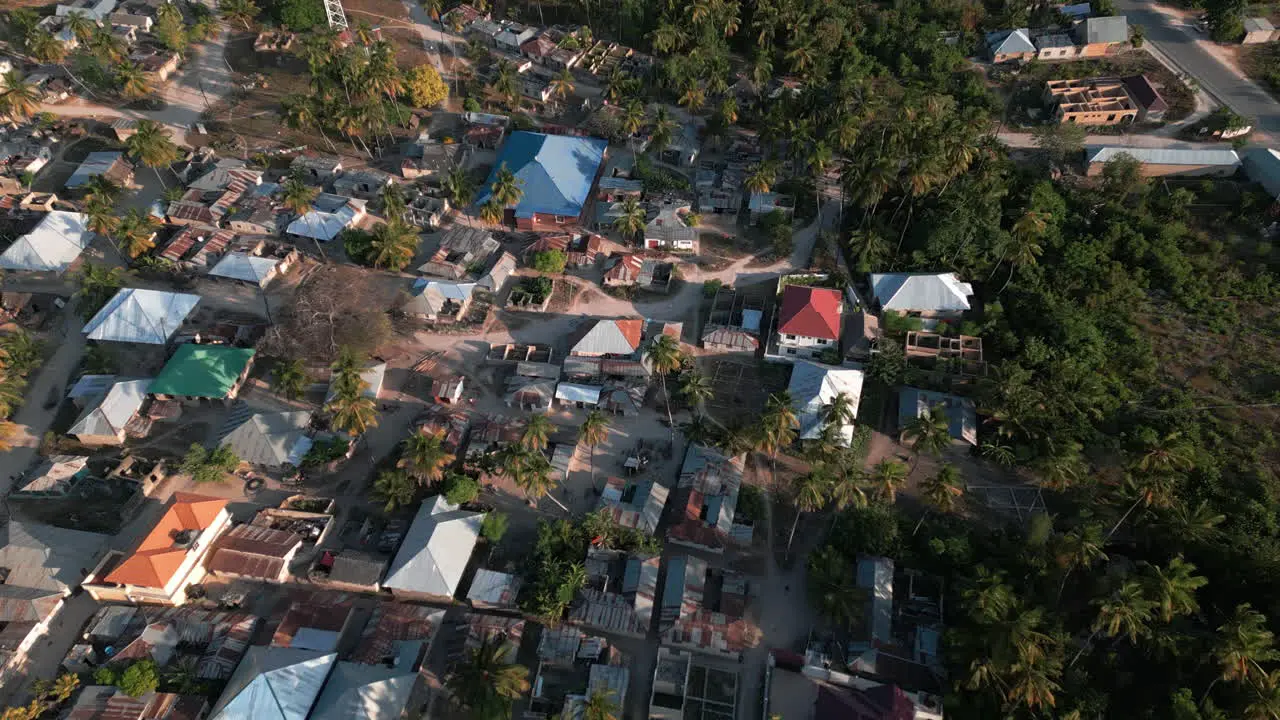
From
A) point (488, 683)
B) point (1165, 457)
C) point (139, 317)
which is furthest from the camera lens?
point (139, 317)

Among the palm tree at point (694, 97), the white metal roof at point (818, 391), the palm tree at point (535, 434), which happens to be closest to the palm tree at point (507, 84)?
the palm tree at point (694, 97)

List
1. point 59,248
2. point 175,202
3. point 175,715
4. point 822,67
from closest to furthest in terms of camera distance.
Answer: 1. point 175,715
2. point 59,248
3. point 175,202
4. point 822,67

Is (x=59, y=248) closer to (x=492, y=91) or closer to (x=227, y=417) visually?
(x=227, y=417)

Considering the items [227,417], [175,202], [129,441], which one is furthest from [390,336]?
[175,202]

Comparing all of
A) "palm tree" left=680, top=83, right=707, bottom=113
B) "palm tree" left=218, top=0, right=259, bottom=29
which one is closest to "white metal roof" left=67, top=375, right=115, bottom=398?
"palm tree" left=218, top=0, right=259, bottom=29

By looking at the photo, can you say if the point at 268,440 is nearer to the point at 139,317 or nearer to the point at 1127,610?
the point at 139,317

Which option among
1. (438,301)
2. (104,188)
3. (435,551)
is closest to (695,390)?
(435,551)

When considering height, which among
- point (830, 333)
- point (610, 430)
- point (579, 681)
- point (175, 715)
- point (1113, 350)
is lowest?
point (175, 715)
